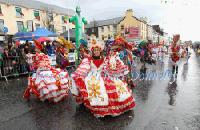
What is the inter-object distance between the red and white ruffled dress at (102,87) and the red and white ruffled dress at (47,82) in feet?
3.21

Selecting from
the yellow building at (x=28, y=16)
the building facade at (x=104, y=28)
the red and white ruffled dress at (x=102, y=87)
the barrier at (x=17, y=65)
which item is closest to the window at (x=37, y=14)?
the yellow building at (x=28, y=16)

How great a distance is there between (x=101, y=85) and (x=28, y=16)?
40160 millimetres

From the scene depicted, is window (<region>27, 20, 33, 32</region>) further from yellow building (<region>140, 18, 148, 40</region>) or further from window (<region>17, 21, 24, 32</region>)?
yellow building (<region>140, 18, 148, 40</region>)

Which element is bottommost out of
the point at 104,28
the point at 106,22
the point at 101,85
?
the point at 101,85

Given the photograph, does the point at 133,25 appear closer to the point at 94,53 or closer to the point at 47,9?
the point at 47,9

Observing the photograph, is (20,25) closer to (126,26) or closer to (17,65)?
(17,65)

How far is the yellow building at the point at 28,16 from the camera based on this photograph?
38031mm

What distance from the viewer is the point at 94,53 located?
6.00m

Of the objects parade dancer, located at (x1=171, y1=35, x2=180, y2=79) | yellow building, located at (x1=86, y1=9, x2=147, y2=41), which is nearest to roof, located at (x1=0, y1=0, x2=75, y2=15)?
yellow building, located at (x1=86, y1=9, x2=147, y2=41)

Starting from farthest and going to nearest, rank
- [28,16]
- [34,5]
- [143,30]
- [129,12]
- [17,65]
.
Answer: [143,30] → [129,12] → [34,5] → [28,16] → [17,65]

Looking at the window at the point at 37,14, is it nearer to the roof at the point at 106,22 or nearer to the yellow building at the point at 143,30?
the roof at the point at 106,22

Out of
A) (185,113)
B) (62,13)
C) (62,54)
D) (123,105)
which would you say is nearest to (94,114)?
(123,105)

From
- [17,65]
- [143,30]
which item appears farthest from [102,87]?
[143,30]

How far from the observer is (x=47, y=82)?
6.88 metres
